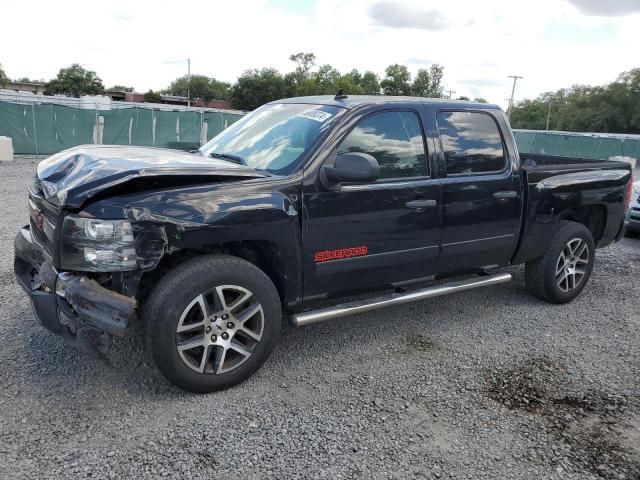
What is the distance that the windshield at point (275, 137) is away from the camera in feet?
11.7

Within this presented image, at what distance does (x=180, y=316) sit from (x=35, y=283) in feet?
3.78

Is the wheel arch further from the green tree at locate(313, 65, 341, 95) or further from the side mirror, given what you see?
the green tree at locate(313, 65, 341, 95)

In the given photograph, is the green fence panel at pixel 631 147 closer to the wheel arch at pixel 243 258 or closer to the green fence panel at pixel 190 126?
the green fence panel at pixel 190 126

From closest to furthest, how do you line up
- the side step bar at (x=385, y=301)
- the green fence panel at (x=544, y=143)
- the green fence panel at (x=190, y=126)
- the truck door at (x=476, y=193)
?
the side step bar at (x=385, y=301) → the truck door at (x=476, y=193) → the green fence panel at (x=190, y=126) → the green fence panel at (x=544, y=143)

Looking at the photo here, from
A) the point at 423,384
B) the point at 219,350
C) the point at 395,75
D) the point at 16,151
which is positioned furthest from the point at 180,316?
the point at 395,75

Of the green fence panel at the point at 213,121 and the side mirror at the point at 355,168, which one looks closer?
the side mirror at the point at 355,168

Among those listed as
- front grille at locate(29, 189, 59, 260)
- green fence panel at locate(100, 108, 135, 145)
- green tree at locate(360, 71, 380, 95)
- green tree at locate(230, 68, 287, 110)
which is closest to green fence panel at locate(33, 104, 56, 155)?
green fence panel at locate(100, 108, 135, 145)

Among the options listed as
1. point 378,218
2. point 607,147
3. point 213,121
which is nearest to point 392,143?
point 378,218

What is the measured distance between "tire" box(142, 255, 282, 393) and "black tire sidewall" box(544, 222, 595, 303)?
2891mm

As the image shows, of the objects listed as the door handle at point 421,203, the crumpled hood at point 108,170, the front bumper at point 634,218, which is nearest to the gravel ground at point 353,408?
the door handle at point 421,203

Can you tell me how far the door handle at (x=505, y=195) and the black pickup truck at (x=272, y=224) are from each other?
13mm

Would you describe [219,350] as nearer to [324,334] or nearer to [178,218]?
[178,218]

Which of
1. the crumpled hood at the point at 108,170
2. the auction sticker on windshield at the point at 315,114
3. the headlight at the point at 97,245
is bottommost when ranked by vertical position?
the headlight at the point at 97,245

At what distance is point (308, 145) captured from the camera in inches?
138
